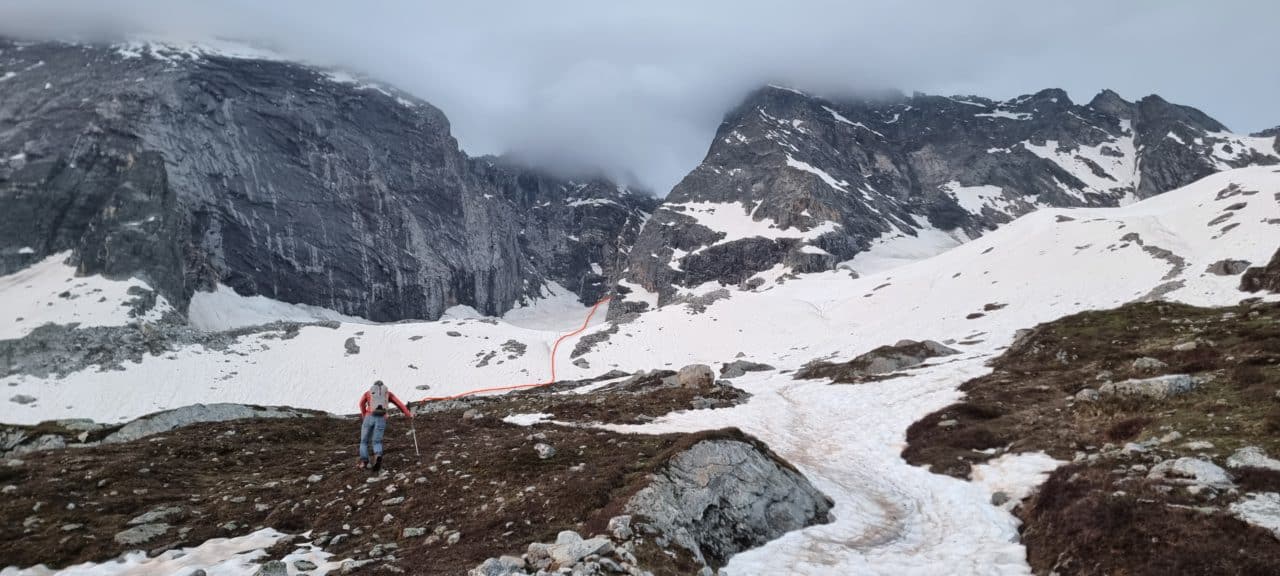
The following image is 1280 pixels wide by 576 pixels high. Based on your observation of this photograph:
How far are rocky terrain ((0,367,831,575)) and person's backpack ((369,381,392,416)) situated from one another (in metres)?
1.68

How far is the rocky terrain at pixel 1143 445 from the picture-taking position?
9.83m

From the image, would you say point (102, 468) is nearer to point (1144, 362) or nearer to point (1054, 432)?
point (1054, 432)

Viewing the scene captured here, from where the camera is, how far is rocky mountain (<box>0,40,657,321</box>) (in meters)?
132

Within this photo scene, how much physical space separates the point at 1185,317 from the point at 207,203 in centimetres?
18296

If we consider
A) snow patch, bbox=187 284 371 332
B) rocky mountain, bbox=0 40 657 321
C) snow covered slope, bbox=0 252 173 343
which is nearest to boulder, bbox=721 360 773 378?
snow patch, bbox=187 284 371 332

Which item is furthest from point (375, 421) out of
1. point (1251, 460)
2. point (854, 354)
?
point (854, 354)

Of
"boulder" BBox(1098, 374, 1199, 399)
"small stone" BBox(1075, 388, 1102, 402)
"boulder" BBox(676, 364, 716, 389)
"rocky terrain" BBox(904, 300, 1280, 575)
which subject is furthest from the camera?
"boulder" BBox(676, 364, 716, 389)

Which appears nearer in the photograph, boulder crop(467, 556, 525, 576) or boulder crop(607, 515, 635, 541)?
boulder crop(467, 556, 525, 576)

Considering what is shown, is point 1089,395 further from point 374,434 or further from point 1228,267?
point 1228,267

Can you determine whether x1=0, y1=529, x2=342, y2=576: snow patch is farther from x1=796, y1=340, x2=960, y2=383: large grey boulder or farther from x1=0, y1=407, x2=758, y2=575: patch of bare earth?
x1=796, y1=340, x2=960, y2=383: large grey boulder

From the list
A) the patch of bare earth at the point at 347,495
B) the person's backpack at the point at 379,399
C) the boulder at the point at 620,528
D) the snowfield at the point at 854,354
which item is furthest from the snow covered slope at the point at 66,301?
the boulder at the point at 620,528

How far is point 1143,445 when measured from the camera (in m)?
15.5

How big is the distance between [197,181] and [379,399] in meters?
168

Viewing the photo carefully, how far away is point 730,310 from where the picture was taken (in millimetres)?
116062
